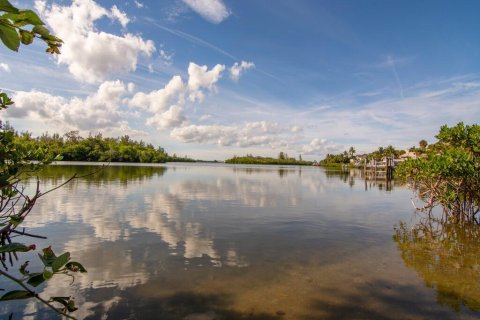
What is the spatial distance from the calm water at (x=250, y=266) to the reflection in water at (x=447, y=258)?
4cm

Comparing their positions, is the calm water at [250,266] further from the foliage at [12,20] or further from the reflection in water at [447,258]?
the foliage at [12,20]

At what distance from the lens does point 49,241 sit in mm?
10320

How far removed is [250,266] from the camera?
8.52m

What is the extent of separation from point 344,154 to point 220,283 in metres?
162

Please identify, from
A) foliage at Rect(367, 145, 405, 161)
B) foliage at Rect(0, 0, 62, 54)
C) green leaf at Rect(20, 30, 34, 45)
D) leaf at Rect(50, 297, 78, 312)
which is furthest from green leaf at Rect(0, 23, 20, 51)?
foliage at Rect(367, 145, 405, 161)

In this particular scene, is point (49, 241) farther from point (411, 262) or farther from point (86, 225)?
point (411, 262)

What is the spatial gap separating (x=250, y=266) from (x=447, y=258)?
6.51m

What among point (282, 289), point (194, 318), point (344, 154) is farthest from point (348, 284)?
point (344, 154)

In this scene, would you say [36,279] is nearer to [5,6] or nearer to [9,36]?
[9,36]

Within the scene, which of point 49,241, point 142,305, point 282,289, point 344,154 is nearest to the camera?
point 142,305

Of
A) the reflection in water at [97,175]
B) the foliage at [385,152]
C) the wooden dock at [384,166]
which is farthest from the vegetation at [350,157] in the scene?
the reflection in water at [97,175]

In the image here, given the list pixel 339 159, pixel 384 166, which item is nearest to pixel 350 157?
pixel 339 159

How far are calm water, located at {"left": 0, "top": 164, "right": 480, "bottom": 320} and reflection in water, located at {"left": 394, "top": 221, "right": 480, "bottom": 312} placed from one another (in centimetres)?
4

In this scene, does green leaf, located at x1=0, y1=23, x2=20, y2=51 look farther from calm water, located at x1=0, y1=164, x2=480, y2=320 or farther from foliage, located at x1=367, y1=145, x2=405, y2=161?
foliage, located at x1=367, y1=145, x2=405, y2=161
